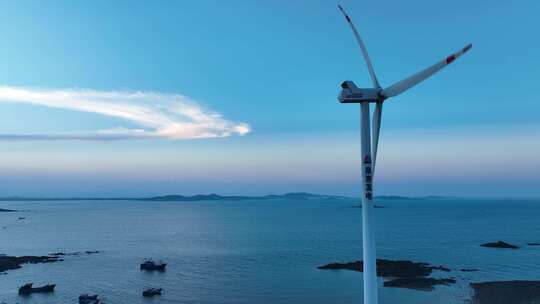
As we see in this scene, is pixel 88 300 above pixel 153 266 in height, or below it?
below

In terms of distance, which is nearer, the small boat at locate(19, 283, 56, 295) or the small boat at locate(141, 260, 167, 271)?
the small boat at locate(19, 283, 56, 295)

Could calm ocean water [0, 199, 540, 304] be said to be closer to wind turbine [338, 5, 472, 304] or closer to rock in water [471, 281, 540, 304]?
rock in water [471, 281, 540, 304]

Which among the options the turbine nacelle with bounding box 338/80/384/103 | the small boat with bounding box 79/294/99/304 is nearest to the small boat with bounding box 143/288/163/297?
the small boat with bounding box 79/294/99/304

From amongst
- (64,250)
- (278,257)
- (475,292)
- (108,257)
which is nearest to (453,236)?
(278,257)

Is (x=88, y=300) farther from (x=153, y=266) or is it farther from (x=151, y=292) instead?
(x=153, y=266)

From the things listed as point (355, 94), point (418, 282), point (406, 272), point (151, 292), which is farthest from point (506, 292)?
point (355, 94)

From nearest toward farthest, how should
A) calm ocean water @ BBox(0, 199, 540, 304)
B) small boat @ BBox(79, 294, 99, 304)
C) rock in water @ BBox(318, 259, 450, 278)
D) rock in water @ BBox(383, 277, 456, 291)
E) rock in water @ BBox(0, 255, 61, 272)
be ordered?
small boat @ BBox(79, 294, 99, 304) → calm ocean water @ BBox(0, 199, 540, 304) → rock in water @ BBox(383, 277, 456, 291) → rock in water @ BBox(318, 259, 450, 278) → rock in water @ BBox(0, 255, 61, 272)
